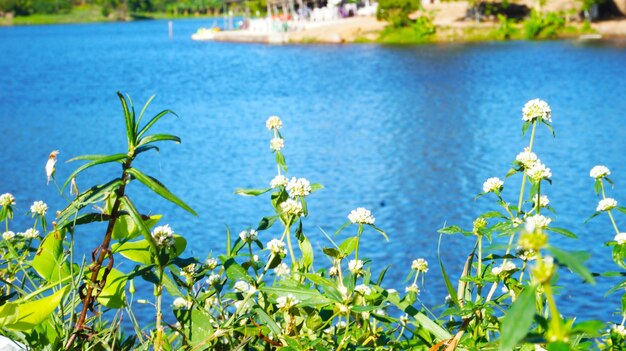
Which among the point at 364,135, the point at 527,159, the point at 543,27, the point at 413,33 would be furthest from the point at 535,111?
the point at 413,33

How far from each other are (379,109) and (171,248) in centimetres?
1883

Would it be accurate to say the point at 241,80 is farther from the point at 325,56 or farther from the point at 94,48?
the point at 94,48

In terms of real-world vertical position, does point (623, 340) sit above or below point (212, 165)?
above

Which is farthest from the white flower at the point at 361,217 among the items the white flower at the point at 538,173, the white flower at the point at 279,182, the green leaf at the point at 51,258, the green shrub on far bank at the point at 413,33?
the green shrub on far bank at the point at 413,33

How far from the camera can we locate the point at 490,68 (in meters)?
28.8

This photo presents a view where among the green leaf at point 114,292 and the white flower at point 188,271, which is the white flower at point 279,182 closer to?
the white flower at point 188,271

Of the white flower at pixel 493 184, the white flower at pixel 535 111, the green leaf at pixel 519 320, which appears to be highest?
the green leaf at pixel 519 320

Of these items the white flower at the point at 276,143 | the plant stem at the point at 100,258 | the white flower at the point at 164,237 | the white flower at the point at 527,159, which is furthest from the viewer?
the white flower at the point at 276,143

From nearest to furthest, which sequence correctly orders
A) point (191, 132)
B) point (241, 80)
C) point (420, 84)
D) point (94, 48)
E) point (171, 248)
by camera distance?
point (171, 248)
point (191, 132)
point (420, 84)
point (241, 80)
point (94, 48)

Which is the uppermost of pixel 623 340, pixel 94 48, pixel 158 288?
pixel 158 288

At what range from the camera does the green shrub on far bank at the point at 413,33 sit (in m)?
43.8

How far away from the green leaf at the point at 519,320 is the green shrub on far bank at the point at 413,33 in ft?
141

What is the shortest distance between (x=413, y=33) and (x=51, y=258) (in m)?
43.2

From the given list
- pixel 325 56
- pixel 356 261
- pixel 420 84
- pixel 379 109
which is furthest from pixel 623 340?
pixel 325 56
